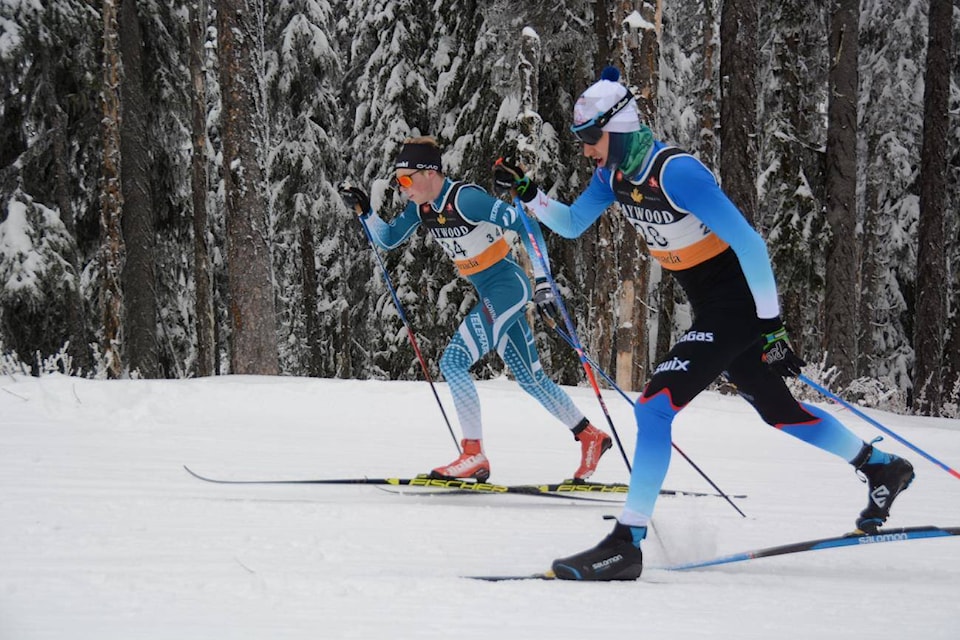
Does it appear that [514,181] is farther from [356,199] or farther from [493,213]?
[356,199]

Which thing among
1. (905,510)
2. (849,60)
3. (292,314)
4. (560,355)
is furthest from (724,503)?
(292,314)

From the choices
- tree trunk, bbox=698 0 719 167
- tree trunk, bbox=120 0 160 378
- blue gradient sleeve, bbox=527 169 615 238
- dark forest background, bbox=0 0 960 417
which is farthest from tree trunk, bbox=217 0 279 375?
tree trunk, bbox=698 0 719 167

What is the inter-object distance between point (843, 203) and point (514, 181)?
33.9ft

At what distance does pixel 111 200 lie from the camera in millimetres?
12820

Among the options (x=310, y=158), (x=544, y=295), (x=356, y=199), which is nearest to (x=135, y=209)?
(x=310, y=158)

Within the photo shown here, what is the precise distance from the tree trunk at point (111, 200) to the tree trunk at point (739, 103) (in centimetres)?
903

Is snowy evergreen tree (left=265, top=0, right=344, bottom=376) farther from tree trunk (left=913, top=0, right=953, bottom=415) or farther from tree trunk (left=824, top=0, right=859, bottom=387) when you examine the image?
tree trunk (left=913, top=0, right=953, bottom=415)

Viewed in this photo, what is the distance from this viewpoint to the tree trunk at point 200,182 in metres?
17.0

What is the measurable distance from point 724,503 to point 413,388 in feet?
14.1

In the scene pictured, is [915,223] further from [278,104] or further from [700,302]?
[700,302]

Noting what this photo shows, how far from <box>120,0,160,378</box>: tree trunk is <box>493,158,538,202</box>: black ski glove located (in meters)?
11.8

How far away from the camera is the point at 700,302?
3842 millimetres

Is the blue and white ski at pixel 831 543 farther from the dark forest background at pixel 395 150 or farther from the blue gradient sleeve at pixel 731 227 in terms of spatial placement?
the dark forest background at pixel 395 150

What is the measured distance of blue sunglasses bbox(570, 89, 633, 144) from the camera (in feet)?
12.1
